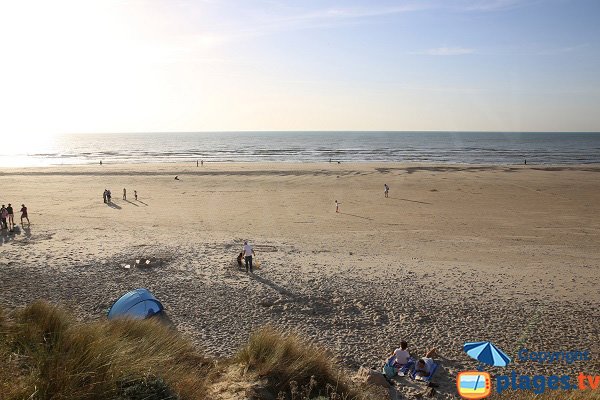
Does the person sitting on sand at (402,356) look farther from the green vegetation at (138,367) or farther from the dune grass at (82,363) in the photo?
the dune grass at (82,363)

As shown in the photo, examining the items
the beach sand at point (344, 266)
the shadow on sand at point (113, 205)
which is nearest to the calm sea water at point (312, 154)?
the beach sand at point (344, 266)

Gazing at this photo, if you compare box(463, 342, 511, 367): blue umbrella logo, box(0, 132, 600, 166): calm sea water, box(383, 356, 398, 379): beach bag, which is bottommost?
box(383, 356, 398, 379): beach bag

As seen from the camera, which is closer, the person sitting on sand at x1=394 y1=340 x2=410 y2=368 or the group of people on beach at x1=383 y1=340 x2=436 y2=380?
the group of people on beach at x1=383 y1=340 x2=436 y2=380

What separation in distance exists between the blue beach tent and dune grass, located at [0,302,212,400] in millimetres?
2702

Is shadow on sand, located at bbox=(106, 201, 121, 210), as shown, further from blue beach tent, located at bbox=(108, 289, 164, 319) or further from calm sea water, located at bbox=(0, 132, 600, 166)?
calm sea water, located at bbox=(0, 132, 600, 166)

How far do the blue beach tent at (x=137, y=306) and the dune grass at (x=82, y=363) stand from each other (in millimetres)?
2702

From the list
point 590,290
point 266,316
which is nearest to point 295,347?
point 266,316

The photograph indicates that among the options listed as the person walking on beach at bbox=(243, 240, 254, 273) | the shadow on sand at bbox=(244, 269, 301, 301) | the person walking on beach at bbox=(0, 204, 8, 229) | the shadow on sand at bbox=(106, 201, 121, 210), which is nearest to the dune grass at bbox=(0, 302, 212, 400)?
the shadow on sand at bbox=(244, 269, 301, 301)

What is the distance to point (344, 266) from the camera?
15336mm

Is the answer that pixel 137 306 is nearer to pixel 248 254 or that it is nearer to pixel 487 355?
pixel 248 254

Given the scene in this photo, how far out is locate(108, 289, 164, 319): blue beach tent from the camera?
9.45m

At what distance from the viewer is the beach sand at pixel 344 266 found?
10359 mm

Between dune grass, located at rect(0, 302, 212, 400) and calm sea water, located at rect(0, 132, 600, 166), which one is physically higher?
calm sea water, located at rect(0, 132, 600, 166)

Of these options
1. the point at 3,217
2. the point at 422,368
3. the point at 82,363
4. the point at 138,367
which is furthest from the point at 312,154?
the point at 82,363
